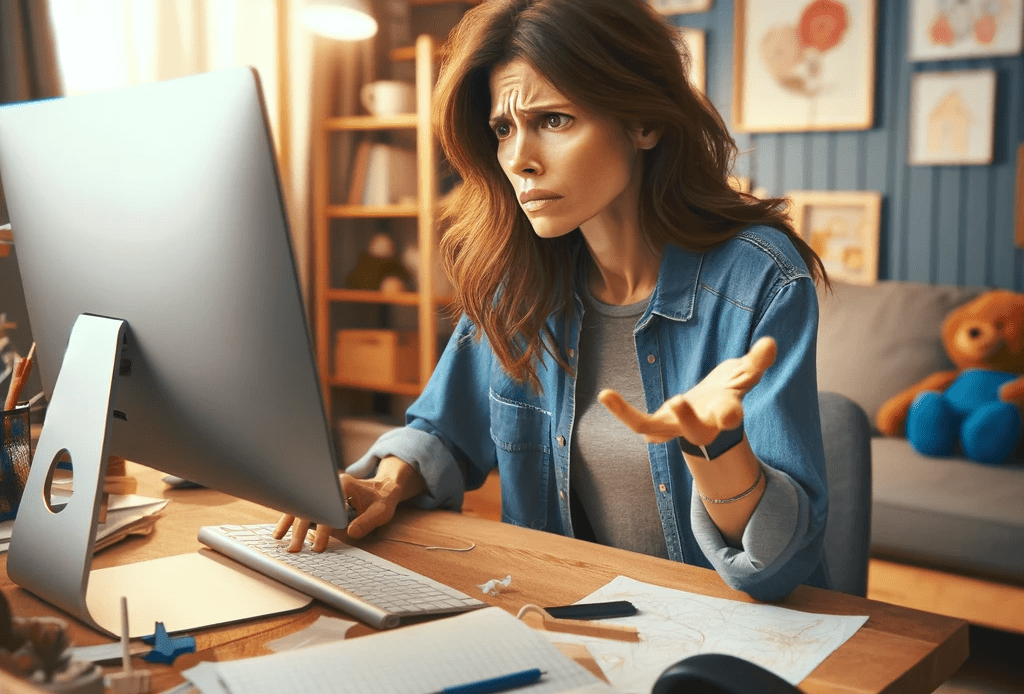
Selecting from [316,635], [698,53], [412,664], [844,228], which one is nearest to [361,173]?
[698,53]

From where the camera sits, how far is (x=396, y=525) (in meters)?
1.12

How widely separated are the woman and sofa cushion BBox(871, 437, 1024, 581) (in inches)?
43.8

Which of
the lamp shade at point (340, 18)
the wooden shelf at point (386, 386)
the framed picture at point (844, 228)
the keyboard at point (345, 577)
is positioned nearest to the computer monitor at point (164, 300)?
the keyboard at point (345, 577)

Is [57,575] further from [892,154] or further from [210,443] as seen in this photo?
[892,154]

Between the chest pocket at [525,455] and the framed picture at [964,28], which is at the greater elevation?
the framed picture at [964,28]

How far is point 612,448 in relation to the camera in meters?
1.25

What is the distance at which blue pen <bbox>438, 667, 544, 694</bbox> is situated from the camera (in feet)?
2.18

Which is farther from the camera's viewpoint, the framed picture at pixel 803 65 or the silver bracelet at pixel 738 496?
the framed picture at pixel 803 65

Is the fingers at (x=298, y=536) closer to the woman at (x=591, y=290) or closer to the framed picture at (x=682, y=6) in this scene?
the woman at (x=591, y=290)

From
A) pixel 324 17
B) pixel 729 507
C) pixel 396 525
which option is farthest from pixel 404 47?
pixel 729 507

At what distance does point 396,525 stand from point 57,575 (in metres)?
0.39

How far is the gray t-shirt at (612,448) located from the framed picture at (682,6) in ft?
8.34

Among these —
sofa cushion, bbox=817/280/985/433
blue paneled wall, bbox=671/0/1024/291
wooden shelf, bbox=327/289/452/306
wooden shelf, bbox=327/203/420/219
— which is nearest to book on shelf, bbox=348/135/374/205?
wooden shelf, bbox=327/203/420/219

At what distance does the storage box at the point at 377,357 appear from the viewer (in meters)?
3.59
